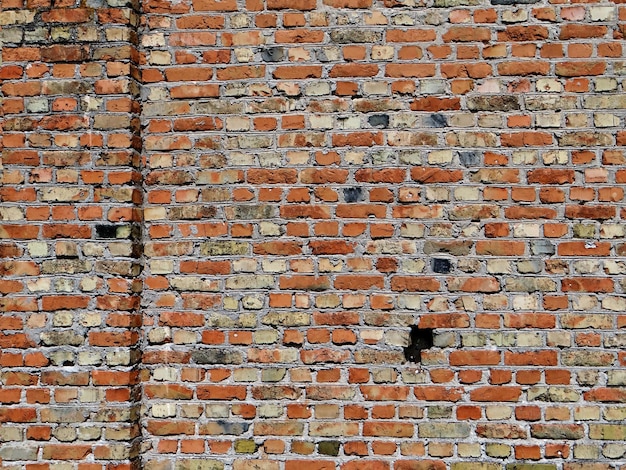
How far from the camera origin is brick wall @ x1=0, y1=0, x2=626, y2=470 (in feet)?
7.47

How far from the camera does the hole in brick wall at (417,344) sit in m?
2.32

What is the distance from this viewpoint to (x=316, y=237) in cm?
236

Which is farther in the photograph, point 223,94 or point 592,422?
point 223,94

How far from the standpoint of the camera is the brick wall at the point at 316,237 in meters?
2.28

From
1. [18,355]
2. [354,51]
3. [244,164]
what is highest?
[354,51]

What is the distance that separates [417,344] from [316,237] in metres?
0.61

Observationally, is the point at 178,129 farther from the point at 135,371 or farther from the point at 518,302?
the point at 518,302

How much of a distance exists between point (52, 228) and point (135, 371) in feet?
2.21

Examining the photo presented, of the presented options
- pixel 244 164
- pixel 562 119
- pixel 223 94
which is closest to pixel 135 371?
pixel 244 164

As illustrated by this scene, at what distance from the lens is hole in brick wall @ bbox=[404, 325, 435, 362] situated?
2.32m

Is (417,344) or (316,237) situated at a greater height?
(316,237)

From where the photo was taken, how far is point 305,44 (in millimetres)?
2393

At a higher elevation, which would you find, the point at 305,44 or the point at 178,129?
the point at 305,44

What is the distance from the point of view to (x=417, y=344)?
233 centimetres
